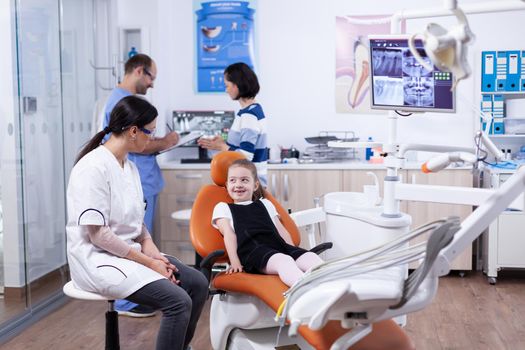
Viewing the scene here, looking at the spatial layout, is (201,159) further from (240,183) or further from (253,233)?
(253,233)

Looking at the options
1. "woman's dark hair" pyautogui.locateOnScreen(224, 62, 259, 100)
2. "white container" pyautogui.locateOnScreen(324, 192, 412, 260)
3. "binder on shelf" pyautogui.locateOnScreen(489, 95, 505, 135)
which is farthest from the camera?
"binder on shelf" pyautogui.locateOnScreen(489, 95, 505, 135)

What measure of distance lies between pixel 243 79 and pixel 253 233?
1.04m

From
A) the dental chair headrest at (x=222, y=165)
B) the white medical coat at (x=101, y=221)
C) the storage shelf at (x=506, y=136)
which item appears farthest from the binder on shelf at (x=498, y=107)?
the white medical coat at (x=101, y=221)

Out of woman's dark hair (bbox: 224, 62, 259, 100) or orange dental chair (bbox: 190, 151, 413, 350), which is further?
woman's dark hair (bbox: 224, 62, 259, 100)

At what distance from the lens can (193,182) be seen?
4.43 meters

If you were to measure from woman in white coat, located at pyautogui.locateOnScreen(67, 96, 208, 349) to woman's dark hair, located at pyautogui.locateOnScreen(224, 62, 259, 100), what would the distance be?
103 centimetres

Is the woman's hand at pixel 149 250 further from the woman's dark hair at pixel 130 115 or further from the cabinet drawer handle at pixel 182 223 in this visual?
the cabinet drawer handle at pixel 182 223

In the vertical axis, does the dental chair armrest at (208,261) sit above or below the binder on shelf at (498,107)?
below

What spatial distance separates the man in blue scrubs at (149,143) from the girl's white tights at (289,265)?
117 cm

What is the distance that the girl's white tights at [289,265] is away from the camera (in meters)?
2.44

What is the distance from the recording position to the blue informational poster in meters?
4.75

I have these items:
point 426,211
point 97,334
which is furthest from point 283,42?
point 97,334

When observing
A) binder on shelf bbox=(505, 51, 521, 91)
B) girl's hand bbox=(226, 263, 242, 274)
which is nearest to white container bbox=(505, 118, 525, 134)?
binder on shelf bbox=(505, 51, 521, 91)

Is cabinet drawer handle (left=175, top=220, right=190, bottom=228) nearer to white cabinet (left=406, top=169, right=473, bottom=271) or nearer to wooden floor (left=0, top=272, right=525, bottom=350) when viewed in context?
wooden floor (left=0, top=272, right=525, bottom=350)
